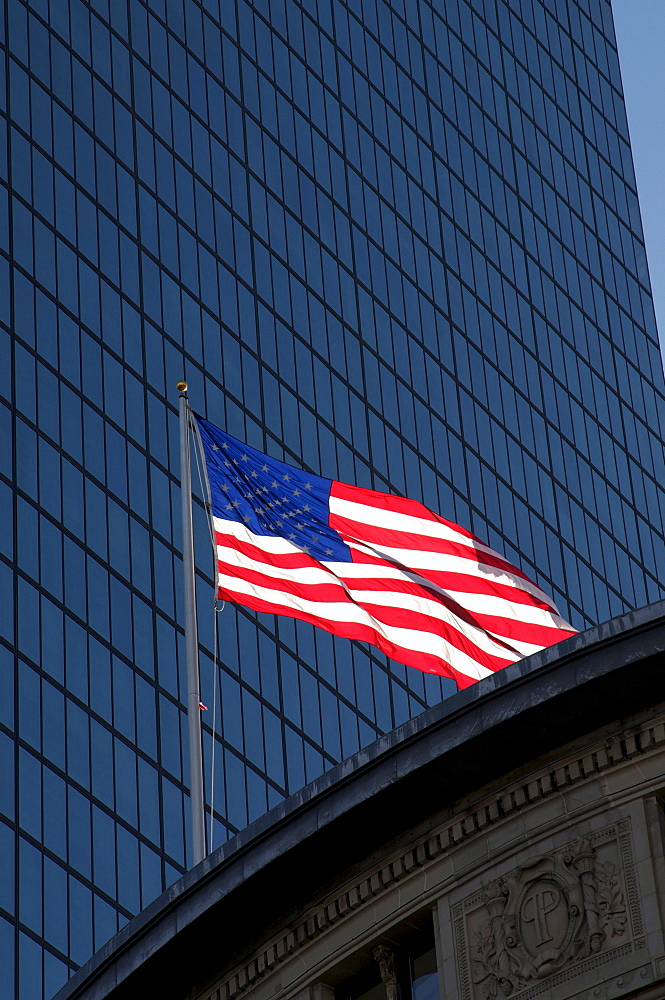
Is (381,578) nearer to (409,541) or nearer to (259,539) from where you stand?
(409,541)

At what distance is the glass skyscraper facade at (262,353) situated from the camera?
79500 millimetres

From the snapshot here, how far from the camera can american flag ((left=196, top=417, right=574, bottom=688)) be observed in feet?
133

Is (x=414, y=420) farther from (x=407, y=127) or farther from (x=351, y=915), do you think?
(x=351, y=915)

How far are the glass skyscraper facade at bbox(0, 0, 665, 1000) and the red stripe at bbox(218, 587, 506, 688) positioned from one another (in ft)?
64.5

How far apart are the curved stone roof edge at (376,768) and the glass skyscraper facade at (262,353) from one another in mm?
25601

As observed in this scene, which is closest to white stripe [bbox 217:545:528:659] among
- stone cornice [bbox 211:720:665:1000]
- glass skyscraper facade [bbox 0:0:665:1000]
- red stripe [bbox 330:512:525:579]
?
red stripe [bbox 330:512:525:579]

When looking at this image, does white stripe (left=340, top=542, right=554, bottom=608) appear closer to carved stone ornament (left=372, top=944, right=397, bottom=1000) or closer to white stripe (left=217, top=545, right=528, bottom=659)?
white stripe (left=217, top=545, right=528, bottom=659)

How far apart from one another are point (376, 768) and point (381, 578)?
9028 millimetres

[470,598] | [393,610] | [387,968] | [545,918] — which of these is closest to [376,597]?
[393,610]

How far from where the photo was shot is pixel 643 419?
12900cm

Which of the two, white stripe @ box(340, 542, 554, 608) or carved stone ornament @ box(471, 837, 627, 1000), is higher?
white stripe @ box(340, 542, 554, 608)

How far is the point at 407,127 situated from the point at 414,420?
19.9 metres

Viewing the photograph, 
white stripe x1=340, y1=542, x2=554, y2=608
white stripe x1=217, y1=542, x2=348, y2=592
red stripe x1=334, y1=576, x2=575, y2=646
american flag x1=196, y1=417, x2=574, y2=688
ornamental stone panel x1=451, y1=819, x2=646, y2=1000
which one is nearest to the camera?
ornamental stone panel x1=451, y1=819, x2=646, y2=1000

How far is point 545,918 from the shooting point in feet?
101
